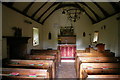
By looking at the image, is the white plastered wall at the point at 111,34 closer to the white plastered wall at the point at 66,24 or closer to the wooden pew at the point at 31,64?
the white plastered wall at the point at 66,24

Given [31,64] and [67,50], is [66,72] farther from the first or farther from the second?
[67,50]

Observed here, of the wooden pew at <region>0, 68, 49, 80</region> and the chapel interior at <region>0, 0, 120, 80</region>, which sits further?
the chapel interior at <region>0, 0, 120, 80</region>

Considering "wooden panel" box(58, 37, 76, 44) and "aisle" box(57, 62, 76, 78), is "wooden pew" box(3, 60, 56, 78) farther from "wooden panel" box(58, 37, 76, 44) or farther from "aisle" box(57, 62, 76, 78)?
"wooden panel" box(58, 37, 76, 44)

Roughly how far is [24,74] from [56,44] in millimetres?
7055

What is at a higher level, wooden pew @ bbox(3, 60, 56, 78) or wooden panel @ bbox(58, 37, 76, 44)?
wooden panel @ bbox(58, 37, 76, 44)

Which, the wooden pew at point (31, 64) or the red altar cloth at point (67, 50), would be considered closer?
the wooden pew at point (31, 64)

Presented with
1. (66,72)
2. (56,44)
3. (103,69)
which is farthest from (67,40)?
(103,69)

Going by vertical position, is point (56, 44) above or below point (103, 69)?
above

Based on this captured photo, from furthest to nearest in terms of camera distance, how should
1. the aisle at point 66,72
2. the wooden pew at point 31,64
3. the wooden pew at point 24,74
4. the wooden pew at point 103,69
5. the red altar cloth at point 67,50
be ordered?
the red altar cloth at point 67,50 → the aisle at point 66,72 → the wooden pew at point 31,64 → the wooden pew at point 103,69 → the wooden pew at point 24,74

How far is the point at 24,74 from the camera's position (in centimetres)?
237

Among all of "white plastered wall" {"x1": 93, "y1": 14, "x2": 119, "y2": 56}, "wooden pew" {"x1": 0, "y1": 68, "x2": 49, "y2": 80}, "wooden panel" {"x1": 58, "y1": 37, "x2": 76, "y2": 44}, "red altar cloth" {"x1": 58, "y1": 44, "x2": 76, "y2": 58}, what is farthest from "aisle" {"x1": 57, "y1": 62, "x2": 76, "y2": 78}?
"wooden panel" {"x1": 58, "y1": 37, "x2": 76, "y2": 44}

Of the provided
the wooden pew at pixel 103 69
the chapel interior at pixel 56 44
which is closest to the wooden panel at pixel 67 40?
the chapel interior at pixel 56 44

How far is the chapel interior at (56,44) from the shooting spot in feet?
9.33

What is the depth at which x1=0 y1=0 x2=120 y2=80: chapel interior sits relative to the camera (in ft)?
9.33
